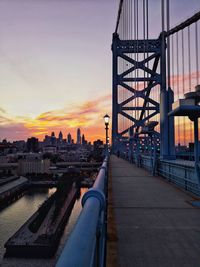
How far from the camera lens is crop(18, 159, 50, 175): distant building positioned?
11262 centimetres

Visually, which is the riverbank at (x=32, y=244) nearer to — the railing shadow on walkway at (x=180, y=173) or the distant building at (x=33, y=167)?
the railing shadow on walkway at (x=180, y=173)

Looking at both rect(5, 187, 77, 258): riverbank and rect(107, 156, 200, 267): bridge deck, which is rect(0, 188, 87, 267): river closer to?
rect(5, 187, 77, 258): riverbank

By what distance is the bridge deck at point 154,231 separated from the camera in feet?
10.9

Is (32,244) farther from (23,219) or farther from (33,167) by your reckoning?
(33,167)

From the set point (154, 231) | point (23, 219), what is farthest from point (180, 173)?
point (23, 219)

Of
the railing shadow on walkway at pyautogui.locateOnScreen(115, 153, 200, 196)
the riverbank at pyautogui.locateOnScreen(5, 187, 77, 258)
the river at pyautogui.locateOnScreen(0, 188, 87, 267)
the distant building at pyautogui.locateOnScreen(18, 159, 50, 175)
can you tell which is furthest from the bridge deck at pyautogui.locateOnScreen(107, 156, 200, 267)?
the distant building at pyautogui.locateOnScreen(18, 159, 50, 175)

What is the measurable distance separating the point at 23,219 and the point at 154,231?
50786 mm

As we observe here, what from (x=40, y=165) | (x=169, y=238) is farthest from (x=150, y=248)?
(x=40, y=165)

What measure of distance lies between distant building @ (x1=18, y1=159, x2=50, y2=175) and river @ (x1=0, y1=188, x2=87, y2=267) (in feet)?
91.4

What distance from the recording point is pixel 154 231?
4402 millimetres

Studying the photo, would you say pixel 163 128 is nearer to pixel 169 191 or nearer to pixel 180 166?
pixel 180 166

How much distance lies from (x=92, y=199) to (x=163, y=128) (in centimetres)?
1177

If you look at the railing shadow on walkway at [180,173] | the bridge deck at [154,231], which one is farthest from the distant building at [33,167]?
the bridge deck at [154,231]

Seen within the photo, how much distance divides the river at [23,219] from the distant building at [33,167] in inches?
1097
